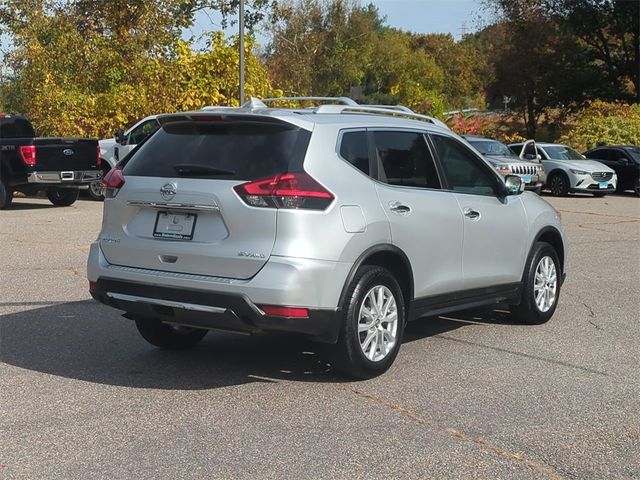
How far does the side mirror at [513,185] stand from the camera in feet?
25.1

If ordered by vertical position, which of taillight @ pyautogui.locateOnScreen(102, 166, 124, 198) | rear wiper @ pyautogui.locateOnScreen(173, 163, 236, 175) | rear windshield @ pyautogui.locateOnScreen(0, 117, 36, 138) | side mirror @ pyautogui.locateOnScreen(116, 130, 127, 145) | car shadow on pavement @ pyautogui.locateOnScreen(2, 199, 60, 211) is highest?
rear wiper @ pyautogui.locateOnScreen(173, 163, 236, 175)

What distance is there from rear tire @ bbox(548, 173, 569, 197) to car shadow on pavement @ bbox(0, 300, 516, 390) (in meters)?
19.9

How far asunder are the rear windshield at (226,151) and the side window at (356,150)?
1.19ft

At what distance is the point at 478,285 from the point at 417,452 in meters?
2.70

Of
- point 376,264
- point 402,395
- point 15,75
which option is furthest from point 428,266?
point 15,75

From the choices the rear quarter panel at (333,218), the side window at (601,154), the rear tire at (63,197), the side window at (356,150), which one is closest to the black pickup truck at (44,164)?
the rear tire at (63,197)

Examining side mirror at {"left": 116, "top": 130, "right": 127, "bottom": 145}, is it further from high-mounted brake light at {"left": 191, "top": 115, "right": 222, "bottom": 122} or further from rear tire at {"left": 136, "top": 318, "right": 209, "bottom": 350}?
high-mounted brake light at {"left": 191, "top": 115, "right": 222, "bottom": 122}

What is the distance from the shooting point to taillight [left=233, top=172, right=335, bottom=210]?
219 inches

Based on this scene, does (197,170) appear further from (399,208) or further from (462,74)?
(462,74)

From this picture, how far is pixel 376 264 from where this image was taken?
612cm

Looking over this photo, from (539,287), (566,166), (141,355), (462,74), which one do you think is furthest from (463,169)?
(462,74)

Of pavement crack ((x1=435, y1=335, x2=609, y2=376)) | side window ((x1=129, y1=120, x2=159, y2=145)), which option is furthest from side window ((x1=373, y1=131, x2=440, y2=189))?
side window ((x1=129, y1=120, x2=159, y2=145))

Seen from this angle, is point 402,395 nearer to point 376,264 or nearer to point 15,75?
point 376,264

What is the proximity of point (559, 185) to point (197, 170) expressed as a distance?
22.9 m
